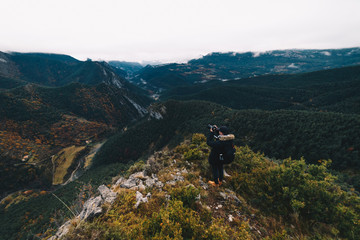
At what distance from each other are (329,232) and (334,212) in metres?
0.93

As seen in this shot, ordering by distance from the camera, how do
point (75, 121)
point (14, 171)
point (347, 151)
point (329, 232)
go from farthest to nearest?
1. point (75, 121)
2. point (14, 171)
3. point (347, 151)
4. point (329, 232)

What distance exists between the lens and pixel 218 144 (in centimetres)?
763

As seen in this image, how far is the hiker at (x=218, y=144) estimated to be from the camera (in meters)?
7.61

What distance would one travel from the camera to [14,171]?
10012 cm

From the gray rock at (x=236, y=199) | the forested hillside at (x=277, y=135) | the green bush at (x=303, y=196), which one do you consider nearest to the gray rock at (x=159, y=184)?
the gray rock at (x=236, y=199)

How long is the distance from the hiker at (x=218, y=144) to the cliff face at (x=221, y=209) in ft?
2.81

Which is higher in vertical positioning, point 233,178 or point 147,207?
point 147,207

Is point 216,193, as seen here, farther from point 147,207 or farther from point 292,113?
point 292,113

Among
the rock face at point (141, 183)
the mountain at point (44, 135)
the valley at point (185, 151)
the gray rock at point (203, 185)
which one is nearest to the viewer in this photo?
the valley at point (185, 151)

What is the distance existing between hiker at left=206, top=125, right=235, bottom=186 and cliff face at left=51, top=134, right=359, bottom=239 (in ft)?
2.81

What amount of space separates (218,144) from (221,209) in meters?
3.32

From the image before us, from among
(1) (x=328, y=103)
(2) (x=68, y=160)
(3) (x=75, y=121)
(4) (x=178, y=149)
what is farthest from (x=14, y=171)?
(1) (x=328, y=103)

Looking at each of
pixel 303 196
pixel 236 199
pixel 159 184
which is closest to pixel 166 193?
pixel 159 184

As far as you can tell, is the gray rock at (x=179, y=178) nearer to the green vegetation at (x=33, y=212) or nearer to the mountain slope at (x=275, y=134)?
the green vegetation at (x=33, y=212)
